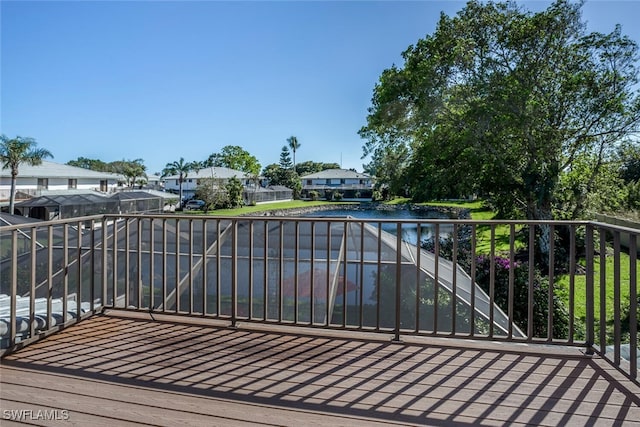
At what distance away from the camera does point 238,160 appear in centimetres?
5375

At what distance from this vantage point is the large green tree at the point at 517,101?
10891 millimetres

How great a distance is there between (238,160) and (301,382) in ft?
176

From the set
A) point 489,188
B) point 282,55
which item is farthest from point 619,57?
point 282,55

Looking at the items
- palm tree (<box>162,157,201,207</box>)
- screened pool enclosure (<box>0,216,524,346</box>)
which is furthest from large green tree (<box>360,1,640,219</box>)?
palm tree (<box>162,157,201,207</box>)

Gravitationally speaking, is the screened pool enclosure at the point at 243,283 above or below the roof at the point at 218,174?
below

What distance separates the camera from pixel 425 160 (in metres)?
12.6

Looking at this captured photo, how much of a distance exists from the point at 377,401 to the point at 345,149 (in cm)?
6765

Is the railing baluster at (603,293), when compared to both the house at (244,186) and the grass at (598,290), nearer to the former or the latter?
the grass at (598,290)

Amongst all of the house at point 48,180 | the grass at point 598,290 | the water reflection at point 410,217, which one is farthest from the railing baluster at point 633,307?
the house at point 48,180

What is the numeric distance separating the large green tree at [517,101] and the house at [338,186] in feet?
125

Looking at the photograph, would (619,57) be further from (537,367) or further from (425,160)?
(537,367)

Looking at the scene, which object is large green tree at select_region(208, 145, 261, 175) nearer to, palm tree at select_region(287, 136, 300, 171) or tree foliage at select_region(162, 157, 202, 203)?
tree foliage at select_region(162, 157, 202, 203)

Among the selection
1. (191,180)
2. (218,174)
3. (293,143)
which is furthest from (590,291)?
(293,143)

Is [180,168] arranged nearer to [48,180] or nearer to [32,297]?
[48,180]
